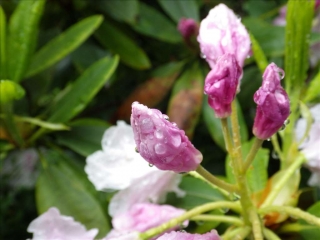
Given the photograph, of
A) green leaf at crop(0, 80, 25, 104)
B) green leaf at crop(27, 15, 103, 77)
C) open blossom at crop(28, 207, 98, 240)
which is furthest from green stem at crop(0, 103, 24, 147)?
open blossom at crop(28, 207, 98, 240)

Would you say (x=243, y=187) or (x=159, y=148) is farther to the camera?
(x=243, y=187)

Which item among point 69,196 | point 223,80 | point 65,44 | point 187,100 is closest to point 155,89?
point 187,100

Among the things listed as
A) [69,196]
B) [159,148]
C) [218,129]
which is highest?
[159,148]

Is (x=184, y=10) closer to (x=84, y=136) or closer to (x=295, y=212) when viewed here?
(x=84, y=136)

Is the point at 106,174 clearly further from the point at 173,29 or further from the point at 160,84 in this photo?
the point at 173,29

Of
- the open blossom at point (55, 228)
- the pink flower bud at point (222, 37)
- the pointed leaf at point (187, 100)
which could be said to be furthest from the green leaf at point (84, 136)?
the pink flower bud at point (222, 37)

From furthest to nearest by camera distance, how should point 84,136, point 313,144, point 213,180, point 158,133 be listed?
point 84,136, point 313,144, point 213,180, point 158,133
